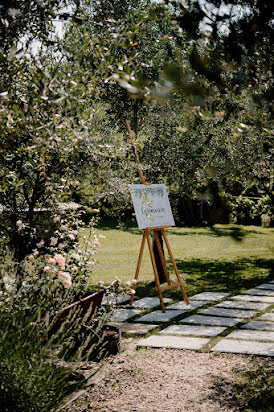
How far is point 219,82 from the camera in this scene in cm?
164

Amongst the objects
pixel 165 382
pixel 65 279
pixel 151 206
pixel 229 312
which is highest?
pixel 151 206

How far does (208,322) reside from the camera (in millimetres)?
5871

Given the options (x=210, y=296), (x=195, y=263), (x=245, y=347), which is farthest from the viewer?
(x=195, y=263)

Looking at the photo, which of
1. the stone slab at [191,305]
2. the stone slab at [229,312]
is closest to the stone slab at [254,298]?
the stone slab at [191,305]

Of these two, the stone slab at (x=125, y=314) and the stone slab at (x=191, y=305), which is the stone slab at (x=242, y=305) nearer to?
the stone slab at (x=191, y=305)

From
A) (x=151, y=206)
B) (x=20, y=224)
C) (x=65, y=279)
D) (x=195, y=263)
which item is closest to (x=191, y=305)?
(x=151, y=206)

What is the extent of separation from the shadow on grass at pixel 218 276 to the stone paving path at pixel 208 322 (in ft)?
1.62

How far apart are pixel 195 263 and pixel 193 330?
5.52 metres

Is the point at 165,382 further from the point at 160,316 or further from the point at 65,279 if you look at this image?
the point at 160,316

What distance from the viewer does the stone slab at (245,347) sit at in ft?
15.8

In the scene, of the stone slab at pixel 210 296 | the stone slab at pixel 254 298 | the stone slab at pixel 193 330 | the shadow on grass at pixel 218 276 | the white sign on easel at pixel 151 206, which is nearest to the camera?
the stone slab at pixel 193 330

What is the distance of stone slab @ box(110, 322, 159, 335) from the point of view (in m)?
5.56

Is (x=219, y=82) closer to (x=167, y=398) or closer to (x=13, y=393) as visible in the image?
(x=13, y=393)

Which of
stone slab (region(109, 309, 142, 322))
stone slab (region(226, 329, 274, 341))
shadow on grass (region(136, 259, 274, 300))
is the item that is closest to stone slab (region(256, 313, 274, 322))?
stone slab (region(226, 329, 274, 341))
